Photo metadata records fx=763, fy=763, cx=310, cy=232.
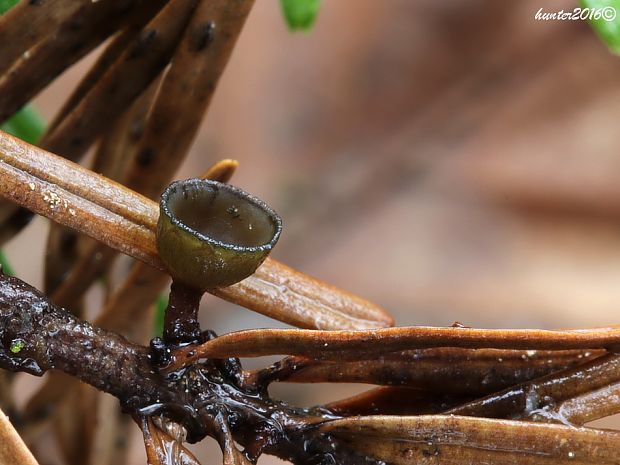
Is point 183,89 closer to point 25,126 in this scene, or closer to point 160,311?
point 25,126

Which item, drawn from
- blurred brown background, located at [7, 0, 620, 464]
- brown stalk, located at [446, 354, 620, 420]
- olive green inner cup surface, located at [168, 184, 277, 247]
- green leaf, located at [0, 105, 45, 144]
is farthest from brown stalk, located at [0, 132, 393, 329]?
blurred brown background, located at [7, 0, 620, 464]

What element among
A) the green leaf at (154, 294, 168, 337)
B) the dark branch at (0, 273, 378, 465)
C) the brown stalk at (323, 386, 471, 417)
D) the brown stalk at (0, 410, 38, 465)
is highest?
the green leaf at (154, 294, 168, 337)

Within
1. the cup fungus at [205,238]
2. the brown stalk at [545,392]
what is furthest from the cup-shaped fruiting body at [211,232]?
the brown stalk at [545,392]

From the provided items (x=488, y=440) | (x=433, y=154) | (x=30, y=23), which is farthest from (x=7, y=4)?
(x=433, y=154)

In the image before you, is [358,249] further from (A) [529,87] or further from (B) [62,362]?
(B) [62,362]

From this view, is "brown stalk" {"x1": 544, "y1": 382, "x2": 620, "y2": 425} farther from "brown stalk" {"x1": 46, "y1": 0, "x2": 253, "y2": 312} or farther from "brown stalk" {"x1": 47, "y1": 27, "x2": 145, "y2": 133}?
"brown stalk" {"x1": 47, "y1": 27, "x2": 145, "y2": 133}

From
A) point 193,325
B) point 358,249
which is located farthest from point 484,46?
point 193,325

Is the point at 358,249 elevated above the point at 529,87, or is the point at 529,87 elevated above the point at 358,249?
the point at 529,87
